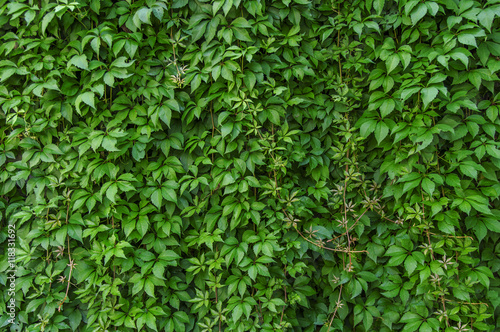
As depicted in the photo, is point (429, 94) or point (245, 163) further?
point (245, 163)

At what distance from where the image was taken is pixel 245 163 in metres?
2.03

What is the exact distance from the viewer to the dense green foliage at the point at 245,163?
1981mm

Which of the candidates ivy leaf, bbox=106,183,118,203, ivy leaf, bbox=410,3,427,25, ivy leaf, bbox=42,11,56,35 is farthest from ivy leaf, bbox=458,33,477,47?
ivy leaf, bbox=42,11,56,35

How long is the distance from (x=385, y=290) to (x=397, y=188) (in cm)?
62

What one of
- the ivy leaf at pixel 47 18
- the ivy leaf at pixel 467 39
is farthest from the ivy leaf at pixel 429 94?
the ivy leaf at pixel 47 18

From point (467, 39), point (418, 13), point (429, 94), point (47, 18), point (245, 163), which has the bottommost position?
point (245, 163)

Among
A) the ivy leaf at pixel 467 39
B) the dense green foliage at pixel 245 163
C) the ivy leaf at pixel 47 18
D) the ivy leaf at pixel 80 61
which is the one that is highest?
the ivy leaf at pixel 47 18

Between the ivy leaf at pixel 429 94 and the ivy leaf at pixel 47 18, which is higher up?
the ivy leaf at pixel 47 18

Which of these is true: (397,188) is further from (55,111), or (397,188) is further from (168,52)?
(55,111)

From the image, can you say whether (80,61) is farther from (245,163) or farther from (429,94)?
(429,94)

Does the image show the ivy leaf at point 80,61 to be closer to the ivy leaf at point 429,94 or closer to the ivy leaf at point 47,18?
the ivy leaf at point 47,18

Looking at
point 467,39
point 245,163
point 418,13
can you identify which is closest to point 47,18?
point 245,163

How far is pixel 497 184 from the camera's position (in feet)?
6.56

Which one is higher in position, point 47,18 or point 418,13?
point 47,18
